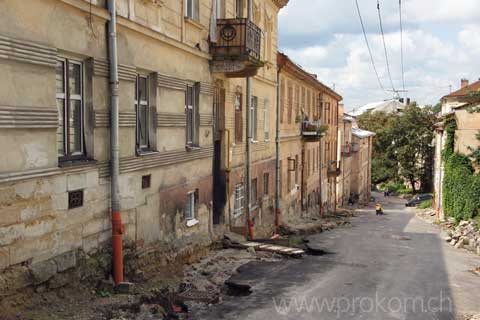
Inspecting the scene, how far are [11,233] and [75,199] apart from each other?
1.43 metres

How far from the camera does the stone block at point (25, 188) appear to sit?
6.36 meters

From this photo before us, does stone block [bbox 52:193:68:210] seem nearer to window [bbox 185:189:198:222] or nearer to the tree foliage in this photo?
window [bbox 185:189:198:222]

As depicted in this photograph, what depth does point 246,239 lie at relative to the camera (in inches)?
634

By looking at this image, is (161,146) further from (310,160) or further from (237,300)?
(310,160)

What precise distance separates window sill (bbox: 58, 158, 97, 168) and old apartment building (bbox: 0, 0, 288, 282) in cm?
2

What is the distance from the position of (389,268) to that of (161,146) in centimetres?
743

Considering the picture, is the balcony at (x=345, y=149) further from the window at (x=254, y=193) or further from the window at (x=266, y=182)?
the window at (x=254, y=193)

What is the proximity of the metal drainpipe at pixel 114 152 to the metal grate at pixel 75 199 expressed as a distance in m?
0.83

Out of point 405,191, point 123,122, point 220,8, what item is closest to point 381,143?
point 405,191

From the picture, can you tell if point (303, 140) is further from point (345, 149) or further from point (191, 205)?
point (345, 149)

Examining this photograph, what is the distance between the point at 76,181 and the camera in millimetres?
7598

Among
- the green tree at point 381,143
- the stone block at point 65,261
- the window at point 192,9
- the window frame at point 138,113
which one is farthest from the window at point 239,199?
the green tree at point 381,143

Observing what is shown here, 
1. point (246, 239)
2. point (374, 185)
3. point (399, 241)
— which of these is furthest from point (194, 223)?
point (374, 185)

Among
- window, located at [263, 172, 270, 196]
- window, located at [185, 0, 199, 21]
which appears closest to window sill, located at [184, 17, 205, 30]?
window, located at [185, 0, 199, 21]
